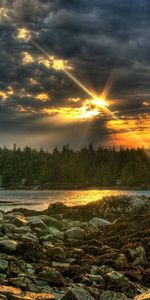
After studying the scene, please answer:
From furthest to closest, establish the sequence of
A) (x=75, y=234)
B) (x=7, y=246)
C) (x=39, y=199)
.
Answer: (x=39, y=199) → (x=75, y=234) → (x=7, y=246)

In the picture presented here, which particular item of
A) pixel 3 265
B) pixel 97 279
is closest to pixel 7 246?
pixel 3 265

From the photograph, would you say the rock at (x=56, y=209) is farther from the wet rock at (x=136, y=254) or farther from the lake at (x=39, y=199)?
the wet rock at (x=136, y=254)

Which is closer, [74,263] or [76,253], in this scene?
[74,263]

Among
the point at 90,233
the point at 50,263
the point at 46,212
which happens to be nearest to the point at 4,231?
the point at 50,263

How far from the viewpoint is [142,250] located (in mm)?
23531

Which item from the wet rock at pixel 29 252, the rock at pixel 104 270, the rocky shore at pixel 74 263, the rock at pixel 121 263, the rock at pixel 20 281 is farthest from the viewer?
the rock at pixel 121 263

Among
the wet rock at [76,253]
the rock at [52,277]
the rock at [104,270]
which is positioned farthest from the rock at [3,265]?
the wet rock at [76,253]

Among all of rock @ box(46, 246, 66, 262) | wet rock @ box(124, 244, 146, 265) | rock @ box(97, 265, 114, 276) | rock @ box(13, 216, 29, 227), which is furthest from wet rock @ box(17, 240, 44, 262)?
rock @ box(13, 216, 29, 227)

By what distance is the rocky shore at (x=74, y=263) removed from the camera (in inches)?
573

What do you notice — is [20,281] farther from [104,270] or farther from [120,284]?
[104,270]

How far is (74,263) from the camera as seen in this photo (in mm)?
20500

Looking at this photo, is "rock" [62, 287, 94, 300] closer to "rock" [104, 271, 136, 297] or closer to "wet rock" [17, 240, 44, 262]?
"rock" [104, 271, 136, 297]

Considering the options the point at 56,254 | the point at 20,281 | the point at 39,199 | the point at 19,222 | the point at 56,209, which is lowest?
the point at 20,281

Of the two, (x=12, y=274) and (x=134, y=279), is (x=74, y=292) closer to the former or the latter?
(x=12, y=274)
